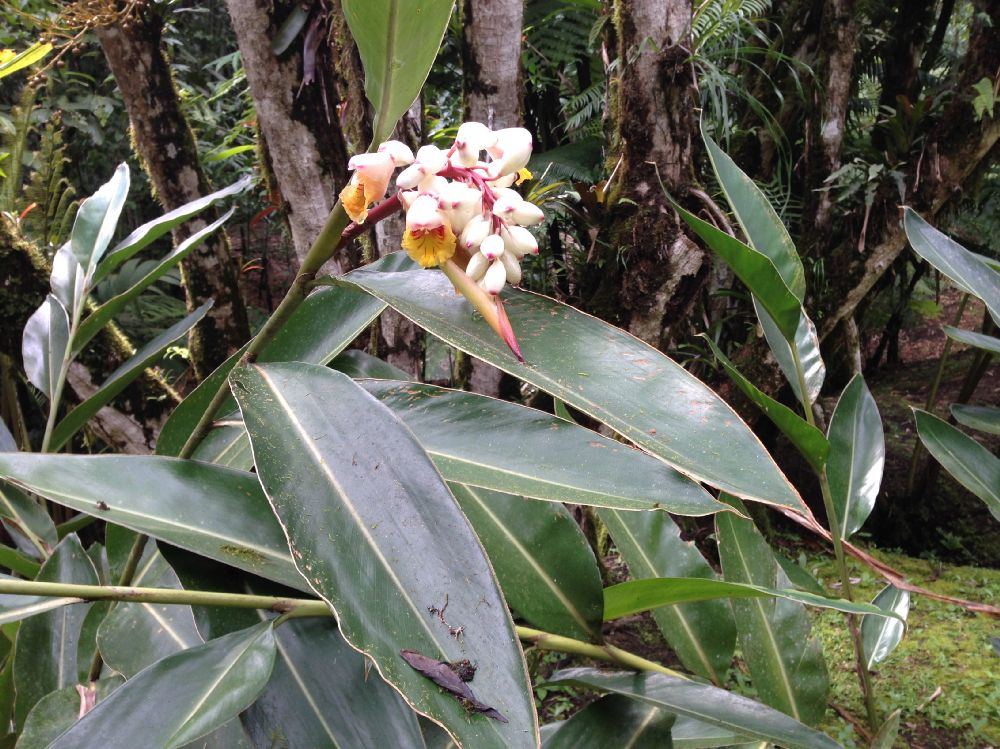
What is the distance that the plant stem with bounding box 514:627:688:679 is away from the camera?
1.48ft

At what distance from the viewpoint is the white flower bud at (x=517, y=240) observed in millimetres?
350

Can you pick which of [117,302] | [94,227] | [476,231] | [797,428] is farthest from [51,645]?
[797,428]

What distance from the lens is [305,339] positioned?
0.55 m

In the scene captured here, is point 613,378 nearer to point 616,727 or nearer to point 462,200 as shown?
point 462,200

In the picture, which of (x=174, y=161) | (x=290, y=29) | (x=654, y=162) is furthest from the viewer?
(x=174, y=161)

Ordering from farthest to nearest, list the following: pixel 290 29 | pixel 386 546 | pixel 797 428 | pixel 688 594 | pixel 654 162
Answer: pixel 654 162 → pixel 290 29 → pixel 797 428 → pixel 688 594 → pixel 386 546

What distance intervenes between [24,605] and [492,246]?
0.33m

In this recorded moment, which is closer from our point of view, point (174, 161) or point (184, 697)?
point (184, 697)

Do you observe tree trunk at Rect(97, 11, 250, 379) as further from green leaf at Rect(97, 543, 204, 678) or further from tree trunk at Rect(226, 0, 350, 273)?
green leaf at Rect(97, 543, 204, 678)

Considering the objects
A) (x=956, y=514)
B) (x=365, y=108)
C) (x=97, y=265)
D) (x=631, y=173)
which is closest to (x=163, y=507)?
(x=97, y=265)

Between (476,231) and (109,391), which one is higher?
(476,231)

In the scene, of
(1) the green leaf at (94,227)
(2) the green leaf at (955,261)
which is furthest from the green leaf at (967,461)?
(1) the green leaf at (94,227)

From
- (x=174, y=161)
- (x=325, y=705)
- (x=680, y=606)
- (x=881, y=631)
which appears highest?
(x=174, y=161)

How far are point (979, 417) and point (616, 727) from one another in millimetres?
668
